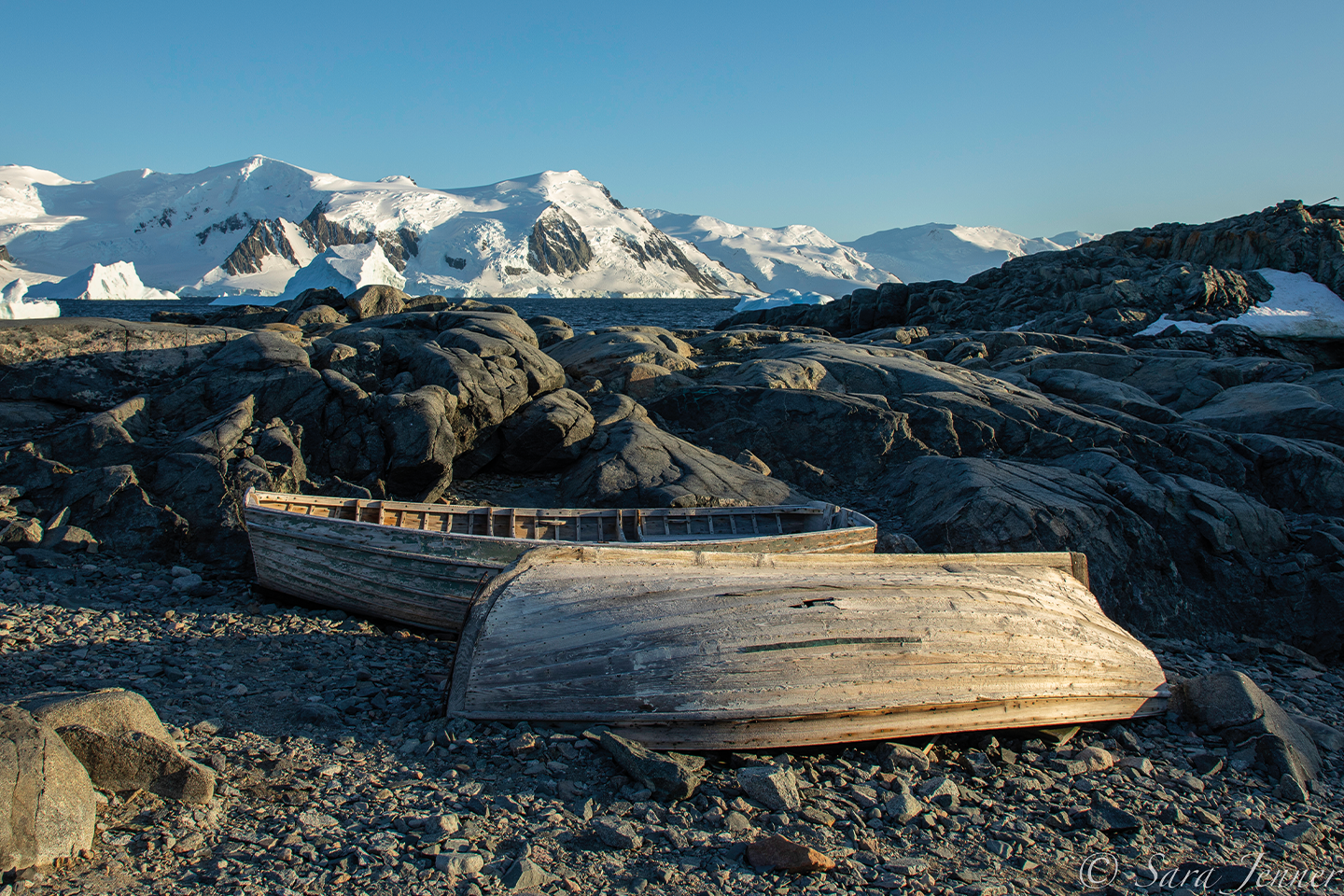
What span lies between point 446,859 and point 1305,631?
13.1 metres

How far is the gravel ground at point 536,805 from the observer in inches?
185

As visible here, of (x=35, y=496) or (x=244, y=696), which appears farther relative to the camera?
(x=35, y=496)

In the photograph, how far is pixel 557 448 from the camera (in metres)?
15.4

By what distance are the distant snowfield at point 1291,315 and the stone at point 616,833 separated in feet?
127

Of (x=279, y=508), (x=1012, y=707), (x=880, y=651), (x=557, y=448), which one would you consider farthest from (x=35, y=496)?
(x=1012, y=707)

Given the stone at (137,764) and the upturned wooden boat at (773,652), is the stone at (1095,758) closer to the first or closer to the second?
the upturned wooden boat at (773,652)

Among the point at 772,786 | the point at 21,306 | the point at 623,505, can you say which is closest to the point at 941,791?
the point at 772,786

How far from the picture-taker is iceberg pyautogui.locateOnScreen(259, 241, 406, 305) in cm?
6719

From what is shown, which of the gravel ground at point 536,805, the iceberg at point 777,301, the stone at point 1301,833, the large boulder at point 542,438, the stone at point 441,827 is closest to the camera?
the gravel ground at point 536,805

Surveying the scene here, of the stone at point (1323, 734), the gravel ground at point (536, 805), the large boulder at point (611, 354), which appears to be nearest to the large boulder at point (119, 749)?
the gravel ground at point (536, 805)

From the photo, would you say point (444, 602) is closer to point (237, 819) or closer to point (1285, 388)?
point (237, 819)

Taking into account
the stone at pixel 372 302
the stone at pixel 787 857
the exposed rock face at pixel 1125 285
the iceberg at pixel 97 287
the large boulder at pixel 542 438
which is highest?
the iceberg at pixel 97 287

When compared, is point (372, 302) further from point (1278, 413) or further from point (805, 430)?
point (1278, 413)

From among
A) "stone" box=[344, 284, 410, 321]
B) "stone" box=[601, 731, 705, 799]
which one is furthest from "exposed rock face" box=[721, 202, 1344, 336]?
"stone" box=[601, 731, 705, 799]
